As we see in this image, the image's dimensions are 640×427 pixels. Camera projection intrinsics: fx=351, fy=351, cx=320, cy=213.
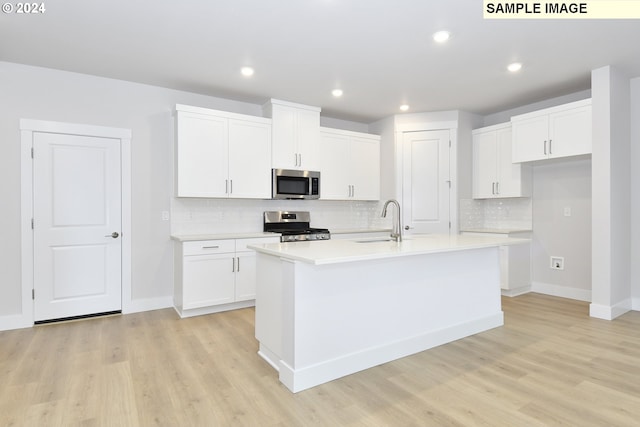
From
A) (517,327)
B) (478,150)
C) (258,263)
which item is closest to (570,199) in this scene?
(478,150)

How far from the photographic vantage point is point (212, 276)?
12.6 ft

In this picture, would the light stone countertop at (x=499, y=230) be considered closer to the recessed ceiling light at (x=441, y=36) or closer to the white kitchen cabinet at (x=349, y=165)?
the white kitchen cabinet at (x=349, y=165)

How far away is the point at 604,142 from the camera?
358cm

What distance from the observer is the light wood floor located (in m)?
1.91

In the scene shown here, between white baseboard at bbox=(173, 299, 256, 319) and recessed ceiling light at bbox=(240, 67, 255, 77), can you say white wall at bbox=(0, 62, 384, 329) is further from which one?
recessed ceiling light at bbox=(240, 67, 255, 77)

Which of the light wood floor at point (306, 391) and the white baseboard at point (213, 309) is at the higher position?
the white baseboard at point (213, 309)

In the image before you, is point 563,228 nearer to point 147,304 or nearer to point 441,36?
point 441,36

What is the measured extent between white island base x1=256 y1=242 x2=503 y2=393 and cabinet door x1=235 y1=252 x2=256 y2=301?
1373 mm

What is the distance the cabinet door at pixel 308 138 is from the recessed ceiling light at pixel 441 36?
2140 mm

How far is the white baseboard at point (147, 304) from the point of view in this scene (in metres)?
3.92

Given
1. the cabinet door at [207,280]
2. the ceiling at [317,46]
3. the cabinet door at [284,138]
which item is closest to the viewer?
the ceiling at [317,46]

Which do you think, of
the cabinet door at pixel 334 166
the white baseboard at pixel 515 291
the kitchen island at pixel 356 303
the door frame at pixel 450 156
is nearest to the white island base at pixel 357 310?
the kitchen island at pixel 356 303

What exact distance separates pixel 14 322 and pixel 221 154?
2.61 metres

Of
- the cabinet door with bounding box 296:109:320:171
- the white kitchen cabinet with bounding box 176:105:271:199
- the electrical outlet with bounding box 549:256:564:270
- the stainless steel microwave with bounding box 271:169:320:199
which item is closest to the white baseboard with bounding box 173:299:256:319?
the white kitchen cabinet with bounding box 176:105:271:199
